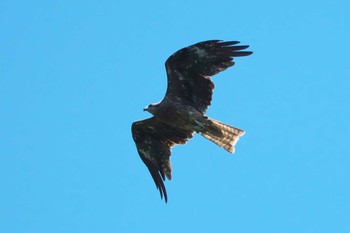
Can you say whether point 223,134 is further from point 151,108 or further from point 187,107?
point 151,108

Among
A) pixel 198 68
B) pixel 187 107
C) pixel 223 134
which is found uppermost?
pixel 198 68

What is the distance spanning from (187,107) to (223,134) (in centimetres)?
106

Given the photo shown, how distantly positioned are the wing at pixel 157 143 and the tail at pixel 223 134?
24.9 inches

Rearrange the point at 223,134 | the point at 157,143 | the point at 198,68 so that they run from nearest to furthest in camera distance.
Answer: the point at 198,68 < the point at 223,134 < the point at 157,143

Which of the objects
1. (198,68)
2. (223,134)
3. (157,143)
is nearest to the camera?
(198,68)

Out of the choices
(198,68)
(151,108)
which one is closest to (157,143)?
(151,108)

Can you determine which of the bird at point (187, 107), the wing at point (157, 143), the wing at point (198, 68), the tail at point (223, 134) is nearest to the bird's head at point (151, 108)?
the bird at point (187, 107)

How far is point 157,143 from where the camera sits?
21.0 meters

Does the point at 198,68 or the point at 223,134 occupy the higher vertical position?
the point at 198,68

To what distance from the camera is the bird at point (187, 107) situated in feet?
63.8

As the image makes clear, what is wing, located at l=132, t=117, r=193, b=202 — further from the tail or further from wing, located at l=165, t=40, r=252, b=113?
wing, located at l=165, t=40, r=252, b=113

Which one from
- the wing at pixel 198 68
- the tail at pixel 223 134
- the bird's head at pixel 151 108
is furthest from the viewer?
the tail at pixel 223 134

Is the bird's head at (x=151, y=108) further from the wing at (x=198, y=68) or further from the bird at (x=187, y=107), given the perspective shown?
the wing at (x=198, y=68)

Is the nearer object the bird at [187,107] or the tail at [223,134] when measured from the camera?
the bird at [187,107]
